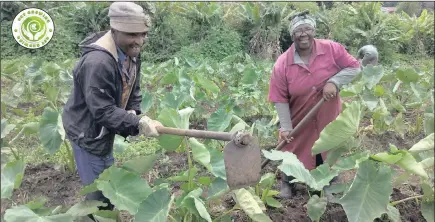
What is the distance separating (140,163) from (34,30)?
1.71 metres

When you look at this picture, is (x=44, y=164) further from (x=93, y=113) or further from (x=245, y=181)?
(x=245, y=181)

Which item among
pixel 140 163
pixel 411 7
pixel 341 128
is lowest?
pixel 411 7

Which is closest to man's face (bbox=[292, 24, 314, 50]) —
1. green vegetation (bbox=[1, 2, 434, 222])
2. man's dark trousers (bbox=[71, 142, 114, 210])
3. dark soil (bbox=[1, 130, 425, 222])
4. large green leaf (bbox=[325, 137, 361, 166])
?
green vegetation (bbox=[1, 2, 434, 222])

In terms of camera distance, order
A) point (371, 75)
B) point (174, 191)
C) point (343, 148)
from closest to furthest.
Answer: point (343, 148)
point (174, 191)
point (371, 75)

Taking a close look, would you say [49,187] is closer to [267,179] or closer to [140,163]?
[140,163]

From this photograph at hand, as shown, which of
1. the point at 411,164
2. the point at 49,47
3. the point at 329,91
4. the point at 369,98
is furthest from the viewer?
the point at 49,47

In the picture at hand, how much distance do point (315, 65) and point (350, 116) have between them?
2.29ft

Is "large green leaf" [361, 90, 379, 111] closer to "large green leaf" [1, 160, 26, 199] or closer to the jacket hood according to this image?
the jacket hood

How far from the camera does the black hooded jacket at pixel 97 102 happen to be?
233 centimetres

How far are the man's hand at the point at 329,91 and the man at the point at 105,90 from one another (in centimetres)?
113

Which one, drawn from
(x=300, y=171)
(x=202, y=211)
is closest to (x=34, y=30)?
(x=202, y=211)

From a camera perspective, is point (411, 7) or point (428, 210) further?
point (411, 7)

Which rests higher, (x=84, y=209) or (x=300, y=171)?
(x=300, y=171)

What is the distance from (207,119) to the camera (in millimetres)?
4766
